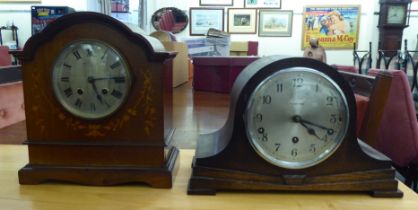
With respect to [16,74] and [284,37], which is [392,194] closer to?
[16,74]

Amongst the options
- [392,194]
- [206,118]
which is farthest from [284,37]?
[392,194]

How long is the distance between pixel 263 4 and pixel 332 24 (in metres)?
1.23

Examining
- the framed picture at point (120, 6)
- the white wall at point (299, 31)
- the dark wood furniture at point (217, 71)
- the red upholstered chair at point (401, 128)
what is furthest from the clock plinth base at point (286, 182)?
the white wall at point (299, 31)

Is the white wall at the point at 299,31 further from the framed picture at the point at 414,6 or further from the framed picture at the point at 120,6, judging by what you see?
the framed picture at the point at 120,6

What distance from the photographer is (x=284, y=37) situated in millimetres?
6199

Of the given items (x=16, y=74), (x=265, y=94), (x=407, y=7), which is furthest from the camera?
(x=407, y=7)

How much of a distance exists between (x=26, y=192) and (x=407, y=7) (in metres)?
6.71

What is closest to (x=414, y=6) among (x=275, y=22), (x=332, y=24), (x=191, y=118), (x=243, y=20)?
(x=332, y=24)

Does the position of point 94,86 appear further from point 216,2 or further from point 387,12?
point 387,12

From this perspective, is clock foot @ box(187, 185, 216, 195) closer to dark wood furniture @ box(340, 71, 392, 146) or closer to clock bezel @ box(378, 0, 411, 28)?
dark wood furniture @ box(340, 71, 392, 146)

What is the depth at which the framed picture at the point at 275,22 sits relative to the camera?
6.12 meters

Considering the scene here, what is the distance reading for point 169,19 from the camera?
6297 mm

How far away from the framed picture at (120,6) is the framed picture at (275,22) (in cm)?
262

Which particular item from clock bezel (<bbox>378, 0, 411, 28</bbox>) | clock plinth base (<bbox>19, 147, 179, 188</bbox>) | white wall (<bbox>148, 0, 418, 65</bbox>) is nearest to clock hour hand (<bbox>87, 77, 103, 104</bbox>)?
clock plinth base (<bbox>19, 147, 179, 188</bbox>)
